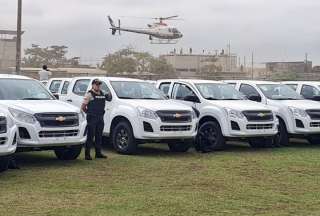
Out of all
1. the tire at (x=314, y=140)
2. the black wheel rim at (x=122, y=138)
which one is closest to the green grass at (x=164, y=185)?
the black wheel rim at (x=122, y=138)

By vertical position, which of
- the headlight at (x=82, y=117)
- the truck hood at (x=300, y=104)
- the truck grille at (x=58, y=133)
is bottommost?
the truck grille at (x=58, y=133)

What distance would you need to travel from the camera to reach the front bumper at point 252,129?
14.7 metres

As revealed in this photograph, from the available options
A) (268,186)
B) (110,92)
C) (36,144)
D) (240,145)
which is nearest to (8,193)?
(36,144)

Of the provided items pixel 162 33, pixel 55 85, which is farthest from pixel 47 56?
pixel 55 85

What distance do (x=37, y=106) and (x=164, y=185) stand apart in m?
3.34

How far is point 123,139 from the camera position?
1400cm

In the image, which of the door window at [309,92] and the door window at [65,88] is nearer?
the door window at [65,88]

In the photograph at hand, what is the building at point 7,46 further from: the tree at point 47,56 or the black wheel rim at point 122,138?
the black wheel rim at point 122,138

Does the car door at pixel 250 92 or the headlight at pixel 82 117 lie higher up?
the car door at pixel 250 92

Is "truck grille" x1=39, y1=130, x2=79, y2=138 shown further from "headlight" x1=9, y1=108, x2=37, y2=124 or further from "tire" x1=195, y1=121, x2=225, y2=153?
"tire" x1=195, y1=121, x2=225, y2=153

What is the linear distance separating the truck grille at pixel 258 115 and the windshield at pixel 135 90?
2.03 meters

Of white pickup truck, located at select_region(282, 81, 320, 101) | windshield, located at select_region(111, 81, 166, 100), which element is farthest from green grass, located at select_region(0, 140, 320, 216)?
white pickup truck, located at select_region(282, 81, 320, 101)

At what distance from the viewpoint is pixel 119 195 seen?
29.2ft

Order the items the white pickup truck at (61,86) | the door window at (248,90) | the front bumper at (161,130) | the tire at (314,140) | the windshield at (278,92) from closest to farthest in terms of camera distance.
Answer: the front bumper at (161,130)
the white pickup truck at (61,86)
the windshield at (278,92)
the door window at (248,90)
the tire at (314,140)
